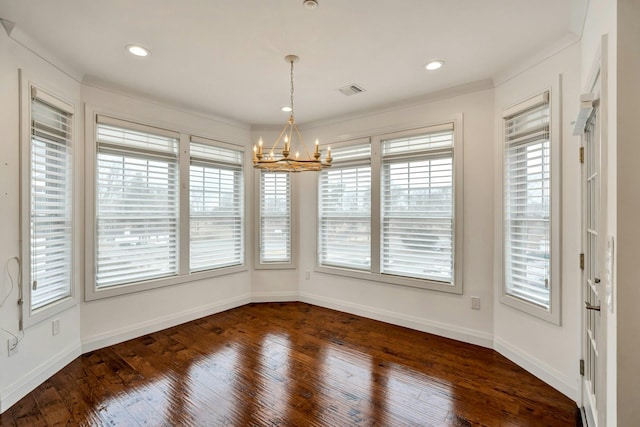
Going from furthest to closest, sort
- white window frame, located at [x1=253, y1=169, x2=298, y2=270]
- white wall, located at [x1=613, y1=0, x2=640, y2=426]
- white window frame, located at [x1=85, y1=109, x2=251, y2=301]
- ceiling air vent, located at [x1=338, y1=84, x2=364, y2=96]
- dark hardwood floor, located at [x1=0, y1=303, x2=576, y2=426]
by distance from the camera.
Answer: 1. white window frame, located at [x1=253, y1=169, x2=298, y2=270]
2. ceiling air vent, located at [x1=338, y1=84, x2=364, y2=96]
3. white window frame, located at [x1=85, y1=109, x2=251, y2=301]
4. dark hardwood floor, located at [x1=0, y1=303, x2=576, y2=426]
5. white wall, located at [x1=613, y1=0, x2=640, y2=426]

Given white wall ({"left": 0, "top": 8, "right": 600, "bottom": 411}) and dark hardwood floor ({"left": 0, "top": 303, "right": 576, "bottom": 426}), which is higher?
white wall ({"left": 0, "top": 8, "right": 600, "bottom": 411})

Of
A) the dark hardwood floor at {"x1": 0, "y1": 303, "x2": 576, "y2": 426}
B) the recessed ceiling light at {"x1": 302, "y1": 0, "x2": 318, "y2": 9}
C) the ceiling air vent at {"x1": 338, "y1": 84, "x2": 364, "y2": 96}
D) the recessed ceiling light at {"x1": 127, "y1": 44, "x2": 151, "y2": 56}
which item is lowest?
the dark hardwood floor at {"x1": 0, "y1": 303, "x2": 576, "y2": 426}

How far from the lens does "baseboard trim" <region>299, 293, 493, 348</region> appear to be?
3.36 m

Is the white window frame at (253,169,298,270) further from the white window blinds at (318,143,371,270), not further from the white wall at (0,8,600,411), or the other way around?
the white window blinds at (318,143,371,270)

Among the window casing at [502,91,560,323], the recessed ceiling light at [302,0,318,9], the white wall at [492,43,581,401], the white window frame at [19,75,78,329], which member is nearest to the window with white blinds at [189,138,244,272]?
the white window frame at [19,75,78,329]

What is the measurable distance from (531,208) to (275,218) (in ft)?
11.0

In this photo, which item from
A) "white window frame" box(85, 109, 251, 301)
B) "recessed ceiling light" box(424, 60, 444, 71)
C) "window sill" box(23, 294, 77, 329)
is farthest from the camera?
"white window frame" box(85, 109, 251, 301)

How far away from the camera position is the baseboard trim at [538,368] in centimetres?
243

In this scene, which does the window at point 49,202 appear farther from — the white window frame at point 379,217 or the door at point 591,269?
the door at point 591,269

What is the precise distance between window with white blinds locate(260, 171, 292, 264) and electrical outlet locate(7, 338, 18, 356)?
2.88 m

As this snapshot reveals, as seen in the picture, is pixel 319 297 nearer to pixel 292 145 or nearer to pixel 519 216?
pixel 292 145

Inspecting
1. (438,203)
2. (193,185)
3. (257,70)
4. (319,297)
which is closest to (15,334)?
(193,185)

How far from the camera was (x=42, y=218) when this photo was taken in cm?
268

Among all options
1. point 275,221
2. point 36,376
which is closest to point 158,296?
point 36,376
